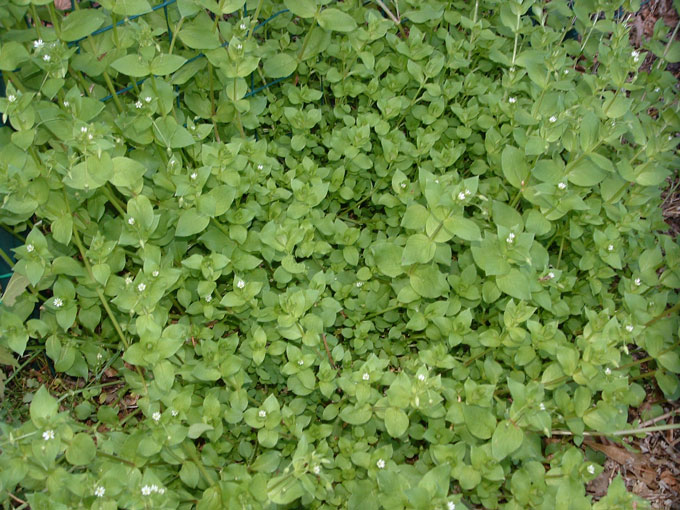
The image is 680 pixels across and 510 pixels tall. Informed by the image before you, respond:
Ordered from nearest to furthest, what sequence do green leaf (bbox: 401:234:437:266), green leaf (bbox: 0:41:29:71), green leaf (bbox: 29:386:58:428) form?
1. green leaf (bbox: 29:386:58:428)
2. green leaf (bbox: 0:41:29:71)
3. green leaf (bbox: 401:234:437:266)

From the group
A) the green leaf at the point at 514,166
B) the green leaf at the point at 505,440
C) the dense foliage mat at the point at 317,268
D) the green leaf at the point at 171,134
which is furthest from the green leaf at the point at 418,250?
the green leaf at the point at 171,134

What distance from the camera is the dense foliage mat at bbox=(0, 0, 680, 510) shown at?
8.48 feet

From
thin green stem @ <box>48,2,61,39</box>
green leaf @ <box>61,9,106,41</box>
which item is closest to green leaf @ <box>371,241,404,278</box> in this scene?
green leaf @ <box>61,9,106,41</box>

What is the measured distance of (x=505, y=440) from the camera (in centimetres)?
252

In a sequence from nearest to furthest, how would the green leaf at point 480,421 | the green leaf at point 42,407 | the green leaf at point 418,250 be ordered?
the green leaf at point 42,407 < the green leaf at point 480,421 < the green leaf at point 418,250

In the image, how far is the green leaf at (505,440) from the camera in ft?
8.21

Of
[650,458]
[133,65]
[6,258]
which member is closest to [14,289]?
[6,258]

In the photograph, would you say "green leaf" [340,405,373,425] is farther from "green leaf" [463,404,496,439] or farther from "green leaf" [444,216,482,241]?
"green leaf" [444,216,482,241]

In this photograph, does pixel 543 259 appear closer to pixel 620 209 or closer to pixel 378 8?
pixel 620 209

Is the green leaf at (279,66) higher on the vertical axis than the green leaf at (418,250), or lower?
higher

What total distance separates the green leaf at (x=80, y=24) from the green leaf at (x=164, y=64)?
1.00 ft

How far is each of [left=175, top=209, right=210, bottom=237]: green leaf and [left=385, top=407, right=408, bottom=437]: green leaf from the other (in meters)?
1.22

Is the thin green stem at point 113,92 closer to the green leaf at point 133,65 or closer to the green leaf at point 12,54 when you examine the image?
the green leaf at point 133,65

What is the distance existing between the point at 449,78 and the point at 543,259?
1.57 meters
